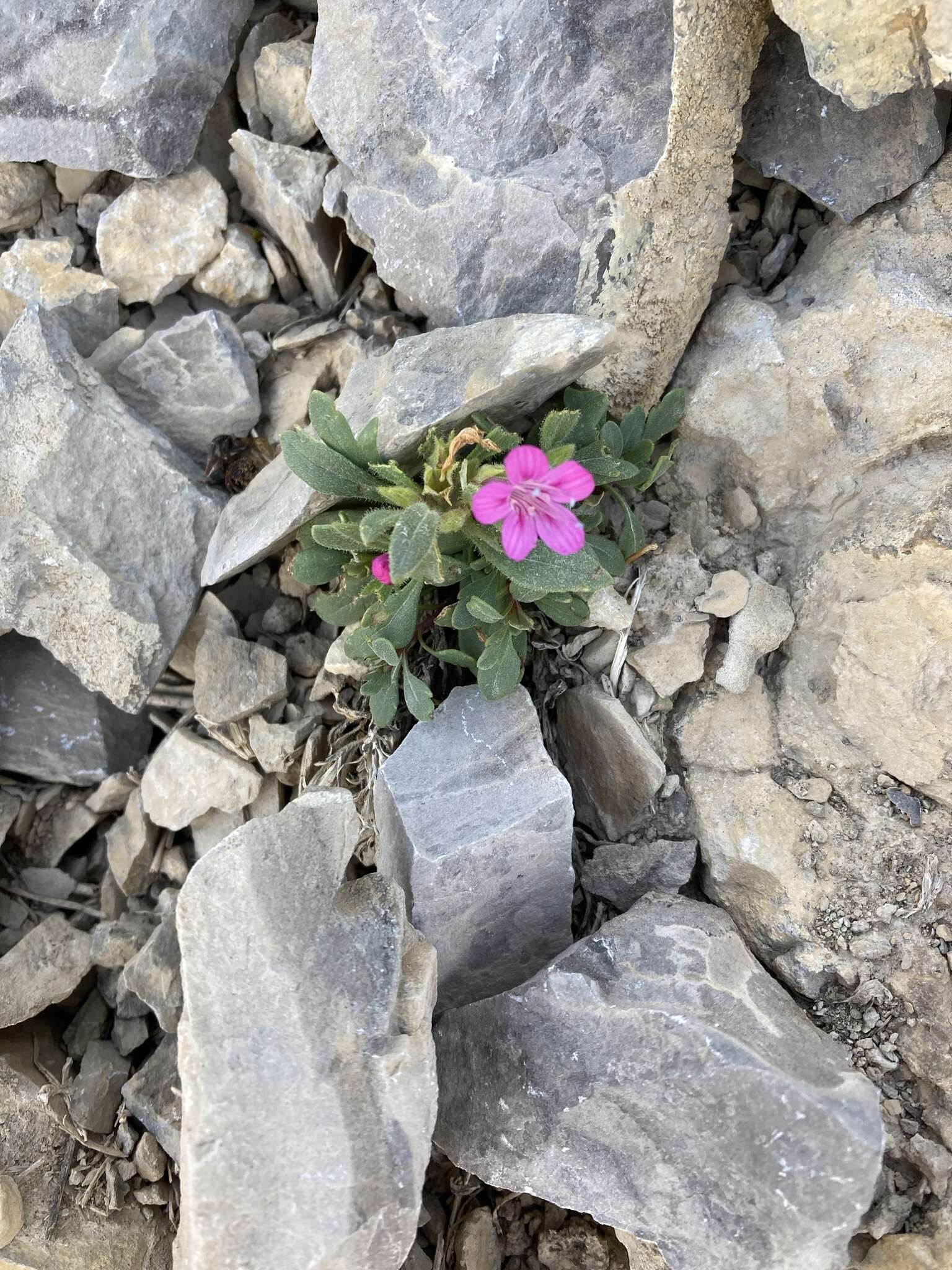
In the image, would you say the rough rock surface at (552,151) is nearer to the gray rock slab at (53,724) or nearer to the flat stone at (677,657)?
the flat stone at (677,657)

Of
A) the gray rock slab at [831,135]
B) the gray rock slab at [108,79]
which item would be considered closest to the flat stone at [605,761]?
the gray rock slab at [831,135]

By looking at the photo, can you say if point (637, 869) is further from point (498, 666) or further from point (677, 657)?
point (498, 666)

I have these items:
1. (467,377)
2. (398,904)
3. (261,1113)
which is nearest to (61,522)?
(467,377)

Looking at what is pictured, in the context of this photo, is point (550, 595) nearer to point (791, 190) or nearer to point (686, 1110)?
point (686, 1110)

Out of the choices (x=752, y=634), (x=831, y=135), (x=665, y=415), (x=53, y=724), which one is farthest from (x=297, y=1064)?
(x=831, y=135)

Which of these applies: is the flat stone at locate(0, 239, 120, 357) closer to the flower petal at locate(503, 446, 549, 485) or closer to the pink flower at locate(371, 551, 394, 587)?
the pink flower at locate(371, 551, 394, 587)

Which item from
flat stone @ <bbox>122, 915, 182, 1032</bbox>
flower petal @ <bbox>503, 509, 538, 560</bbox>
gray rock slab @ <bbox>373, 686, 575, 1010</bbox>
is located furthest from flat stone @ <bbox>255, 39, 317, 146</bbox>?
flat stone @ <bbox>122, 915, 182, 1032</bbox>
